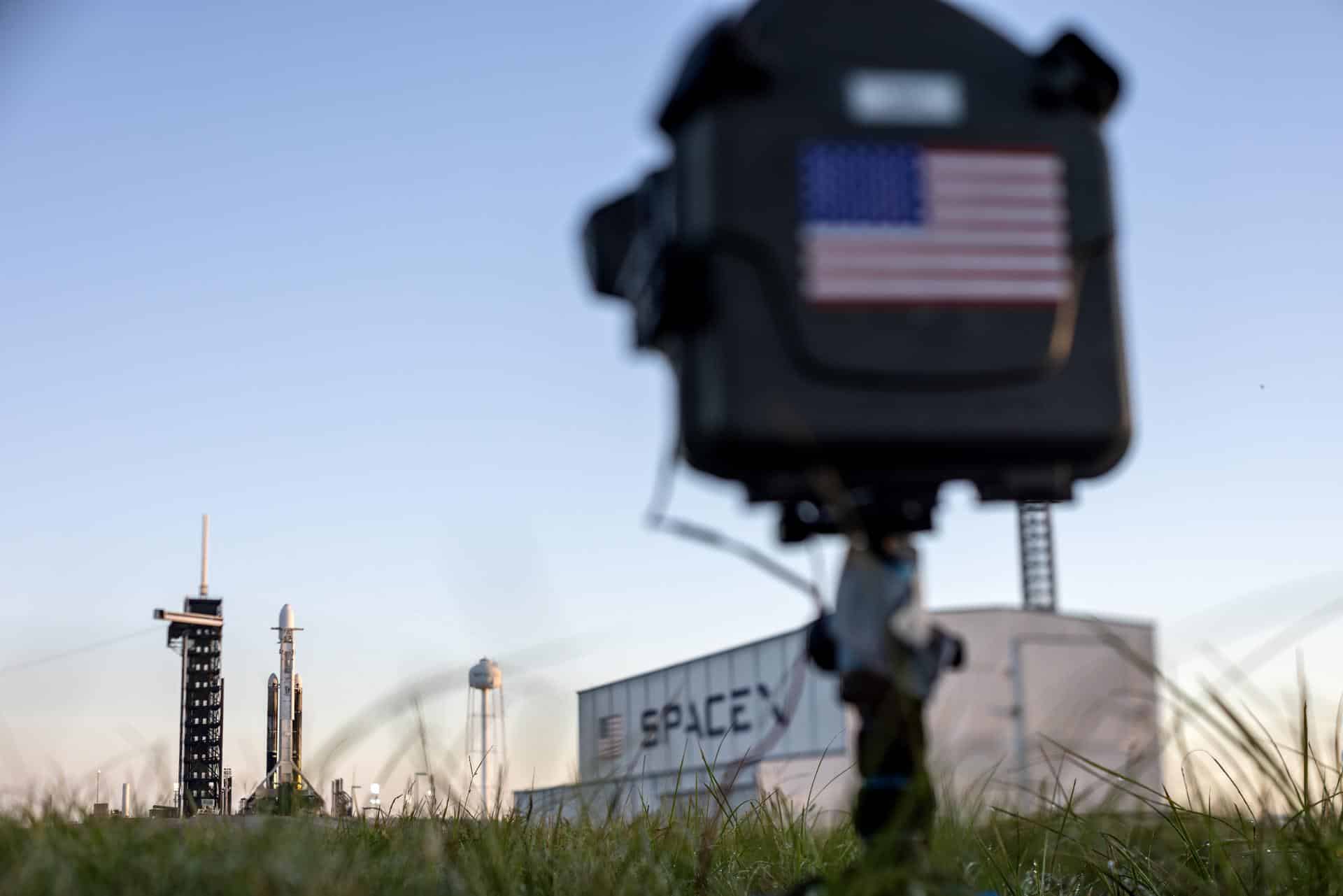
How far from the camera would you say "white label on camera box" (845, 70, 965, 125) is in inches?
67.2

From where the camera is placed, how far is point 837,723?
67.1 ft

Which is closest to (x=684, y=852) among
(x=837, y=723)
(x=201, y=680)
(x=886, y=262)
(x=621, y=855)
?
(x=621, y=855)

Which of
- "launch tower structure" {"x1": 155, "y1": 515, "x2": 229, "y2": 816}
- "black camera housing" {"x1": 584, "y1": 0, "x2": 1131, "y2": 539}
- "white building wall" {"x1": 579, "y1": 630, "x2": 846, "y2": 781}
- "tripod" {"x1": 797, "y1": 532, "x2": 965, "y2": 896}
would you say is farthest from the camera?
"launch tower structure" {"x1": 155, "y1": 515, "x2": 229, "y2": 816}

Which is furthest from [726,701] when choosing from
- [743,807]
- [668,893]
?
[668,893]

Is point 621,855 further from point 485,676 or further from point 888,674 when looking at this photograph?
point 888,674

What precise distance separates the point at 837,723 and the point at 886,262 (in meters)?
19.6

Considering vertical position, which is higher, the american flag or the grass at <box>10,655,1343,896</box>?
the american flag

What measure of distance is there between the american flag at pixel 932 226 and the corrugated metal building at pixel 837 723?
63 centimetres

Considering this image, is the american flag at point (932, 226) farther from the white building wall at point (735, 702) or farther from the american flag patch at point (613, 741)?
the white building wall at point (735, 702)

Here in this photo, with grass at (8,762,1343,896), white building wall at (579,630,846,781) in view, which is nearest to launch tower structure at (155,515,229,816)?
white building wall at (579,630,846,781)

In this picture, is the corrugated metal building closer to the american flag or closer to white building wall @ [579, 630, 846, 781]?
white building wall @ [579, 630, 846, 781]

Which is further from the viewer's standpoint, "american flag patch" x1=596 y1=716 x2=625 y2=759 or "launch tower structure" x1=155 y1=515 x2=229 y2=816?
"launch tower structure" x1=155 y1=515 x2=229 y2=816

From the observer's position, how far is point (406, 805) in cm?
325

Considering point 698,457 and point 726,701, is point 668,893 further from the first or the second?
point 726,701
